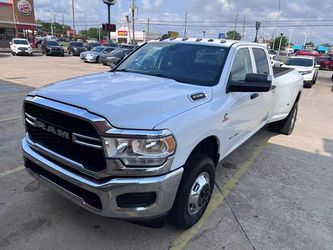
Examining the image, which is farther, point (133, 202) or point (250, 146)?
point (250, 146)

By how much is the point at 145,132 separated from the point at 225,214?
1782 mm

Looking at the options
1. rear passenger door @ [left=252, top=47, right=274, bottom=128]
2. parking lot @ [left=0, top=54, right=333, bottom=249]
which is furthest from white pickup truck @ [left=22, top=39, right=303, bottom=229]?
rear passenger door @ [left=252, top=47, right=274, bottom=128]

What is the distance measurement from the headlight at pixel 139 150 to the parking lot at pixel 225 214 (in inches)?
40.5

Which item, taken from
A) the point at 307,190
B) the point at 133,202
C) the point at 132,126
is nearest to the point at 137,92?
the point at 132,126

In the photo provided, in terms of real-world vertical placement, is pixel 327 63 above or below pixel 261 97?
below

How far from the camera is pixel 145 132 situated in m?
2.45

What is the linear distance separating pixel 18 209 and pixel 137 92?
193 cm

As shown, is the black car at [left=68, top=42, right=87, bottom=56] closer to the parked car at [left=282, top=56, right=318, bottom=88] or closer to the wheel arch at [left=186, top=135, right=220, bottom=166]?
the parked car at [left=282, top=56, right=318, bottom=88]

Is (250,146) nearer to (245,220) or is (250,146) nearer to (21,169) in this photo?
(245,220)

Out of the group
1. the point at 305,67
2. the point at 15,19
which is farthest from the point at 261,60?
the point at 15,19

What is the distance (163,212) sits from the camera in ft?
8.81

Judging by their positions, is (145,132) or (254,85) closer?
(145,132)

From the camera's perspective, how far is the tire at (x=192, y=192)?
9.62 feet

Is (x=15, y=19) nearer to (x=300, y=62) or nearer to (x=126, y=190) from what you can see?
(x=300, y=62)
